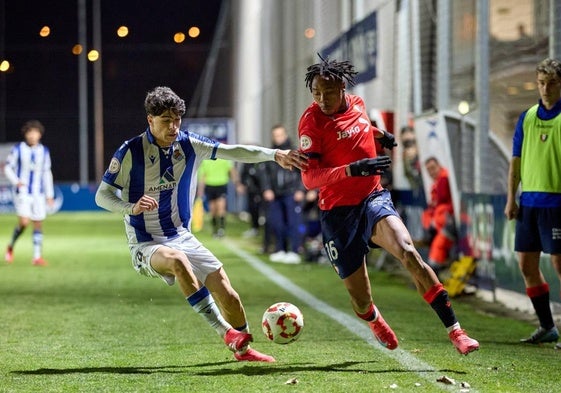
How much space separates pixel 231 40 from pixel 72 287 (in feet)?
116

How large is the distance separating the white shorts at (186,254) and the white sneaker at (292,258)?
1023cm

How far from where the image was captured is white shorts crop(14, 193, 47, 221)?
1770cm

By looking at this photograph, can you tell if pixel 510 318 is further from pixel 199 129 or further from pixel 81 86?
pixel 81 86

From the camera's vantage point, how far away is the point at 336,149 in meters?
7.66

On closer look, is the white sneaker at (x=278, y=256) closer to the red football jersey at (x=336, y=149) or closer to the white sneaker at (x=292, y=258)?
the white sneaker at (x=292, y=258)

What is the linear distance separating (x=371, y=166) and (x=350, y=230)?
0.69 meters

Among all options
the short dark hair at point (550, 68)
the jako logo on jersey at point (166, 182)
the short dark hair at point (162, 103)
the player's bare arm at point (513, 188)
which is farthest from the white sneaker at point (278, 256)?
the short dark hair at point (162, 103)

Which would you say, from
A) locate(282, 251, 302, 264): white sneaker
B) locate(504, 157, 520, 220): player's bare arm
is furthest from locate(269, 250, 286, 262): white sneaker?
locate(504, 157, 520, 220): player's bare arm

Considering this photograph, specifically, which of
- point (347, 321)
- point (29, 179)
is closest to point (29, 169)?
point (29, 179)

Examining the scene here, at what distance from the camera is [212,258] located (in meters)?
7.64

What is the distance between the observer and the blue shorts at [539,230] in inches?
338

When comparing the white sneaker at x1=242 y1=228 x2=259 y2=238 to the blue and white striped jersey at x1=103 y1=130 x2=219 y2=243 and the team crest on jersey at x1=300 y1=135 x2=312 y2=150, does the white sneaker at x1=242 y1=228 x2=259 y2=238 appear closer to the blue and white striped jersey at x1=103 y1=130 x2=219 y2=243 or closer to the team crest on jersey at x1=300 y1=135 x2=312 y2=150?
the blue and white striped jersey at x1=103 y1=130 x2=219 y2=243

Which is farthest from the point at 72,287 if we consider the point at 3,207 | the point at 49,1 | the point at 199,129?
the point at 49,1

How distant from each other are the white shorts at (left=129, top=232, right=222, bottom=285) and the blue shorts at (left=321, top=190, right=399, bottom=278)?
0.79 m
